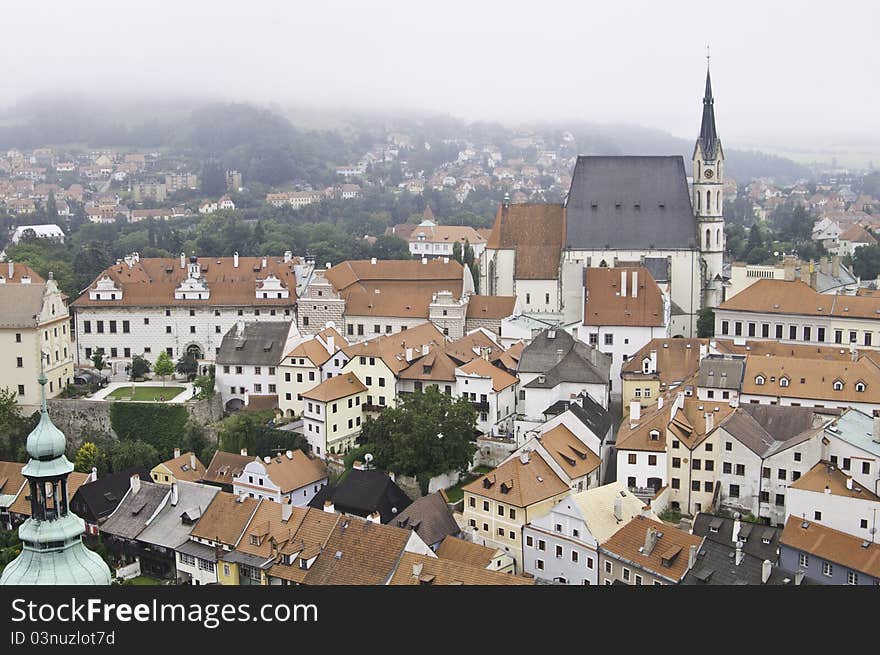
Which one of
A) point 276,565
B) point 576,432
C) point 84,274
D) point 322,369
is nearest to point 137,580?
point 276,565

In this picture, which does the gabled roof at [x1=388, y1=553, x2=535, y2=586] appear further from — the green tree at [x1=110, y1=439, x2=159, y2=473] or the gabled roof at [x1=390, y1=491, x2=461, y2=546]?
the green tree at [x1=110, y1=439, x2=159, y2=473]

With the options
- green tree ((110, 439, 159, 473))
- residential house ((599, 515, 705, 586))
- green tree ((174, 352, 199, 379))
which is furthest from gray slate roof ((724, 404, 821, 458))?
green tree ((174, 352, 199, 379))

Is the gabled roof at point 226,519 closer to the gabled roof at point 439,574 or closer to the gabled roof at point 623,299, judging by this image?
the gabled roof at point 439,574

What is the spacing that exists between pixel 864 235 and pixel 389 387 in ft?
244

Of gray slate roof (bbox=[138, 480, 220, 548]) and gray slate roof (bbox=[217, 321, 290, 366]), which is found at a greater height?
gray slate roof (bbox=[217, 321, 290, 366])

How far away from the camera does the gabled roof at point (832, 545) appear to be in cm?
3253

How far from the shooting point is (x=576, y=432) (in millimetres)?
43281

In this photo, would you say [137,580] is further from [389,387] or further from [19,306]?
[19,306]

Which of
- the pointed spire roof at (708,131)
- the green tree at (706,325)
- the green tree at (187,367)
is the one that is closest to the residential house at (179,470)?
the green tree at (187,367)

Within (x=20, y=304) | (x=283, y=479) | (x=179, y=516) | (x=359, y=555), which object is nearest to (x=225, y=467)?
(x=283, y=479)

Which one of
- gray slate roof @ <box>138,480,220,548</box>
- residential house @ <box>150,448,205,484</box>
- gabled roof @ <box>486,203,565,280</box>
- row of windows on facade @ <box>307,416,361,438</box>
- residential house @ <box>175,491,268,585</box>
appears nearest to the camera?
residential house @ <box>175,491,268,585</box>

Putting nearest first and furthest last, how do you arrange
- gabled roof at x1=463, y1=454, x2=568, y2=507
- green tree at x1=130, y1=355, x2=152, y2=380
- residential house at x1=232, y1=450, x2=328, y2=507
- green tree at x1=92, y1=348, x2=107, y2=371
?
gabled roof at x1=463, y1=454, x2=568, y2=507, residential house at x1=232, y1=450, x2=328, y2=507, green tree at x1=130, y1=355, x2=152, y2=380, green tree at x1=92, y1=348, x2=107, y2=371

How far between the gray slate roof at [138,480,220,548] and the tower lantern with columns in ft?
105

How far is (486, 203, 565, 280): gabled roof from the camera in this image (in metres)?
61.2
